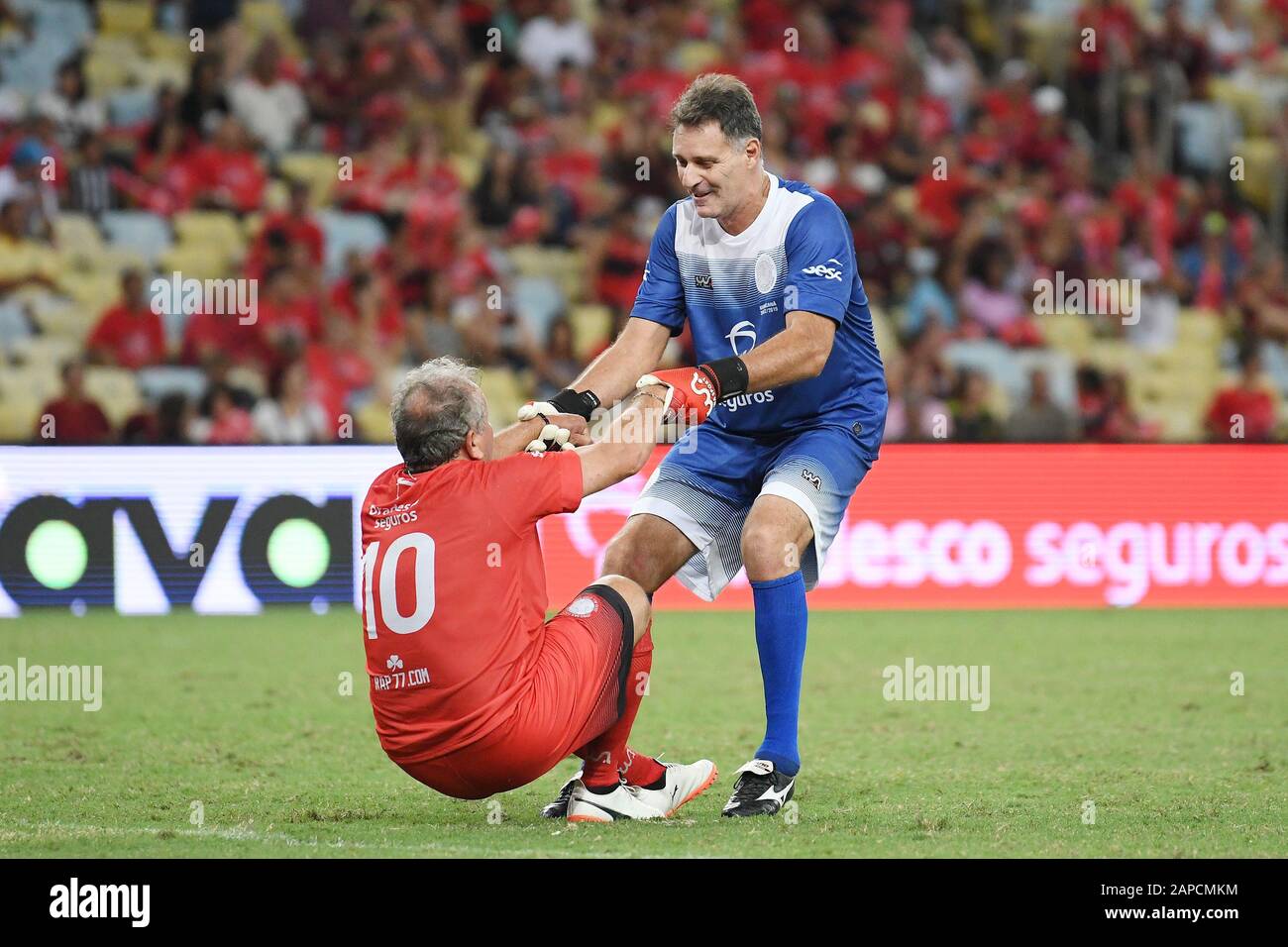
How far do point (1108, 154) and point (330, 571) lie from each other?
9.87m

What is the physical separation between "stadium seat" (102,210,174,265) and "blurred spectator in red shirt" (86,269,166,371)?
38.3 inches

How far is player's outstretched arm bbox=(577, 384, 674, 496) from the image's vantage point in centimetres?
511

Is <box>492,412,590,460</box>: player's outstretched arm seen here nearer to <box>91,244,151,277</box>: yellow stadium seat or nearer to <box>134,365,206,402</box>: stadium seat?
<box>134,365,206,402</box>: stadium seat

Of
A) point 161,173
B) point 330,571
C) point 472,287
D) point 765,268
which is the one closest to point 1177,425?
point 472,287

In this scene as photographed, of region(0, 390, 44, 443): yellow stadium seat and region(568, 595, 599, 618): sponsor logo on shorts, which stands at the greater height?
region(0, 390, 44, 443): yellow stadium seat

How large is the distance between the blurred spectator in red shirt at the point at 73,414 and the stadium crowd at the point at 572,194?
0.08 feet

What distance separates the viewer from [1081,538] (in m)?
11.8

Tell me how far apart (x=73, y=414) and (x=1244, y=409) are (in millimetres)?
9379

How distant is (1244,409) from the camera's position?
14.5m

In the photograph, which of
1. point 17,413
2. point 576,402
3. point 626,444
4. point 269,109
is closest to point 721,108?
point 576,402

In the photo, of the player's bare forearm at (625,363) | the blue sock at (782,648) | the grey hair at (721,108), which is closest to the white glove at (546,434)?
the player's bare forearm at (625,363)

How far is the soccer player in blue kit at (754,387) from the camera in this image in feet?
18.7

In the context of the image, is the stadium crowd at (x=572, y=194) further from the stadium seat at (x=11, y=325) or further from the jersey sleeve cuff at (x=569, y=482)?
the jersey sleeve cuff at (x=569, y=482)

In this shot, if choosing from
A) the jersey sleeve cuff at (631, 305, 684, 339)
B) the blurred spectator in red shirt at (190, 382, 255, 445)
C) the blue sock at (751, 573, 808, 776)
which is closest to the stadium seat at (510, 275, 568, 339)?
the blurred spectator in red shirt at (190, 382, 255, 445)
